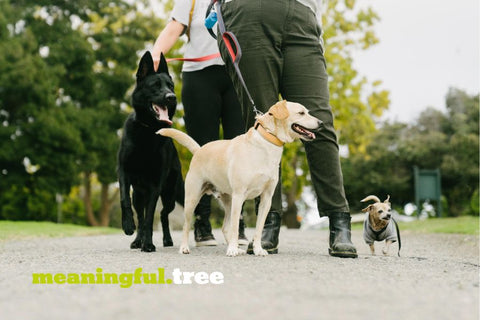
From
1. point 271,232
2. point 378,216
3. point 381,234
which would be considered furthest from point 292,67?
Answer: point 378,216

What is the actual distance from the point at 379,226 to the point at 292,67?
2.34 meters

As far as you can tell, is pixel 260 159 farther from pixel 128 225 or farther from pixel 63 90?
pixel 63 90

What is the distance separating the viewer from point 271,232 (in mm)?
4410

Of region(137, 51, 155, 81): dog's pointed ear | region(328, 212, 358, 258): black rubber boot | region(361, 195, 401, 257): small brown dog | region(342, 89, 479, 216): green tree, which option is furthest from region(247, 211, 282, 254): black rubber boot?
region(342, 89, 479, 216): green tree

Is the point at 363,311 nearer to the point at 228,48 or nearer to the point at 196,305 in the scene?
the point at 196,305

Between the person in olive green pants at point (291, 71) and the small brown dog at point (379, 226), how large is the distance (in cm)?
150

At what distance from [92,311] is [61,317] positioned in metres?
0.12

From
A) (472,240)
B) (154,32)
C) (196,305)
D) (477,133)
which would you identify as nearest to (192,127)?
(196,305)

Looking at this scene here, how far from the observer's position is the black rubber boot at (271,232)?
4.36 m

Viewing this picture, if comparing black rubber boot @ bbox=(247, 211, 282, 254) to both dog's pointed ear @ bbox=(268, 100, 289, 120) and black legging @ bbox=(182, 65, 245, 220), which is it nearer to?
dog's pointed ear @ bbox=(268, 100, 289, 120)

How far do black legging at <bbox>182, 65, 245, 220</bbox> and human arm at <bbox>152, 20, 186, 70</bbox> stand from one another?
1.24 feet

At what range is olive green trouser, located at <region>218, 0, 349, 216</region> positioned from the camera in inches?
170

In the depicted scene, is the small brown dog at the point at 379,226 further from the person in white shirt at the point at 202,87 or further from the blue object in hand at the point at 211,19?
the blue object in hand at the point at 211,19

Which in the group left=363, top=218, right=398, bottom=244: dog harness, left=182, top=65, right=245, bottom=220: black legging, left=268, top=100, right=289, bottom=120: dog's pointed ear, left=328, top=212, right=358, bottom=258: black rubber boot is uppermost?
left=182, top=65, right=245, bottom=220: black legging
